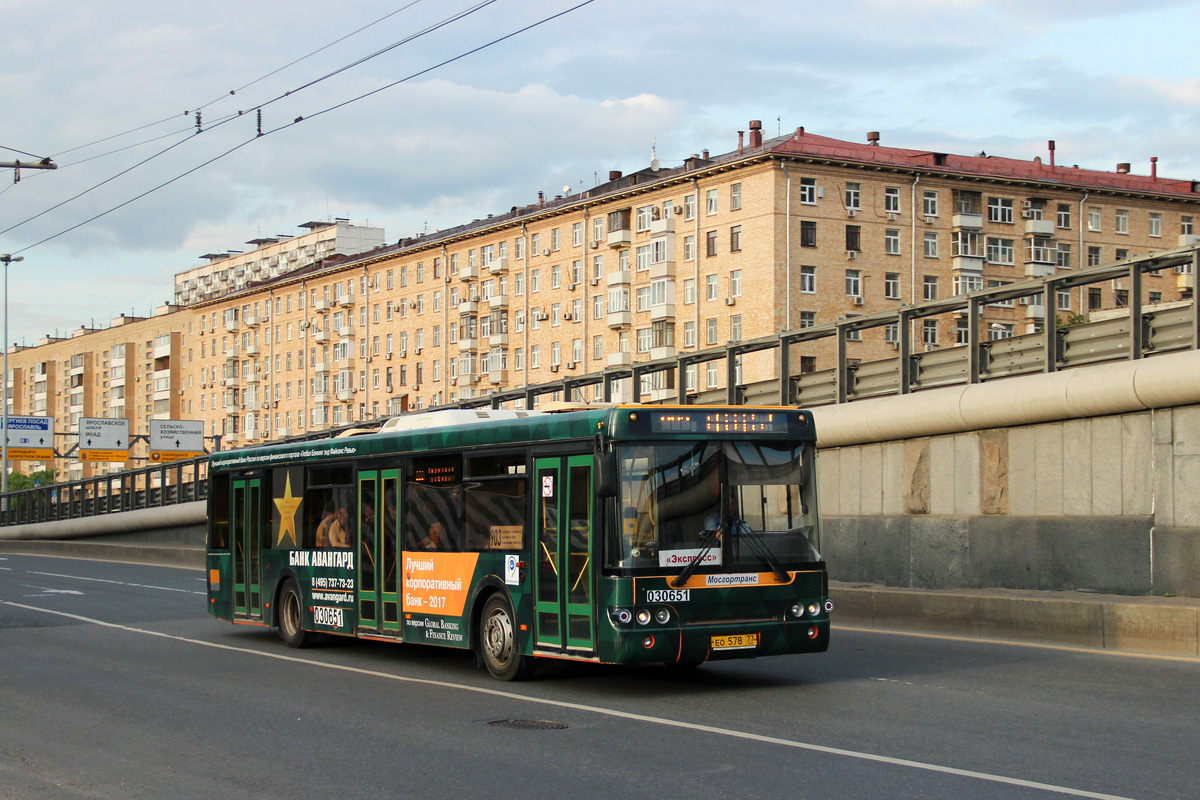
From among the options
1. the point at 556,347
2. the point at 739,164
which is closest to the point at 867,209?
the point at 739,164

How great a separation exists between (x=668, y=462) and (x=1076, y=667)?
4530 millimetres

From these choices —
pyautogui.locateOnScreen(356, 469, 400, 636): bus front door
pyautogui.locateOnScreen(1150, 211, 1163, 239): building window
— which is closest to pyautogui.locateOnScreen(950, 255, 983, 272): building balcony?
pyautogui.locateOnScreen(1150, 211, 1163, 239): building window

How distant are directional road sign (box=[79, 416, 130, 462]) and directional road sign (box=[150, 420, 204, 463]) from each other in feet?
4.92

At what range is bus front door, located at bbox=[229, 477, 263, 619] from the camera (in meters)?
18.3

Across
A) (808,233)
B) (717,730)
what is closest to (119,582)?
(717,730)

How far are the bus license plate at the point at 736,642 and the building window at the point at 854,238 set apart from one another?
68.2 m

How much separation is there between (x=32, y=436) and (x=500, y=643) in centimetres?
7153

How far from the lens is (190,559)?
4091cm

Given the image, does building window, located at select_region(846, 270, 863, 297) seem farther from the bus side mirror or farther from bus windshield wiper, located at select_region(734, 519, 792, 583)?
the bus side mirror

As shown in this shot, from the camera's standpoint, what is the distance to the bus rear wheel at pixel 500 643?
13.1 meters

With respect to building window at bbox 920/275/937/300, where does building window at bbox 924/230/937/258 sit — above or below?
above

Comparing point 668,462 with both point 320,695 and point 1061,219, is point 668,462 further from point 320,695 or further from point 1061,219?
point 1061,219

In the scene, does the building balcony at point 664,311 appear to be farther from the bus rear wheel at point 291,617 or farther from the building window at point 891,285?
the bus rear wheel at point 291,617

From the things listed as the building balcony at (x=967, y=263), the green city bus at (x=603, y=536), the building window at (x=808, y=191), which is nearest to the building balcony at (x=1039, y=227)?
the building balcony at (x=967, y=263)
